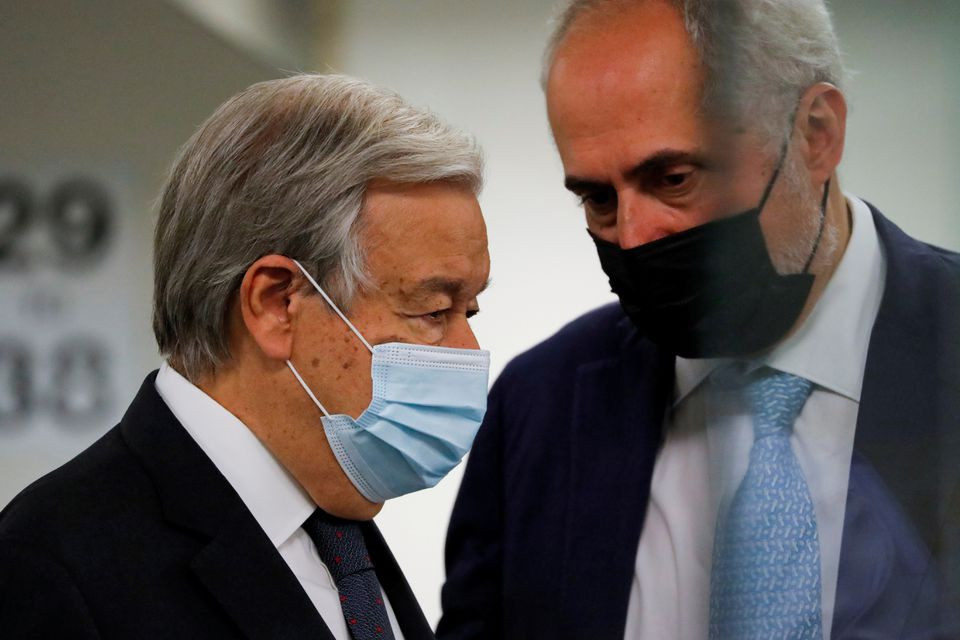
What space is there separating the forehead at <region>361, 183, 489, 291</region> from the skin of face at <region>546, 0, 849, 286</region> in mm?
127

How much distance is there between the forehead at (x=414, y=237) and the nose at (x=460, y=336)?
5 cm

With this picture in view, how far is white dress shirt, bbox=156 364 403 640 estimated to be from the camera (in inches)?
39.4

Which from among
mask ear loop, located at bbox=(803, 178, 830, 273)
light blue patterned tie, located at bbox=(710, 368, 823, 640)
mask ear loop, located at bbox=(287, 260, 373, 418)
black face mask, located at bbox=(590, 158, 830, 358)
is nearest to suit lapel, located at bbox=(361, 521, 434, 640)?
mask ear loop, located at bbox=(287, 260, 373, 418)

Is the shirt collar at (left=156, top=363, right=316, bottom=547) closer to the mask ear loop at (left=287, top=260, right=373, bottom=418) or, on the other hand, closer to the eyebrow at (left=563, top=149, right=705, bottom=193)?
the mask ear loop at (left=287, top=260, right=373, bottom=418)

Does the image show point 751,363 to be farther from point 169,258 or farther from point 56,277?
point 56,277

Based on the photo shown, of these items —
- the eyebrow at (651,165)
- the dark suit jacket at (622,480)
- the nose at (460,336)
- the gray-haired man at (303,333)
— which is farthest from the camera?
the nose at (460,336)

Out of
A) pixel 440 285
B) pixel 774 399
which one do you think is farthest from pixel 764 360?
pixel 440 285

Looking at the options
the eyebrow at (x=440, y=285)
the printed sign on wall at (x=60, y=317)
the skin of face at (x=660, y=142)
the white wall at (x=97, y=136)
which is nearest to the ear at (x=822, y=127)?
the skin of face at (x=660, y=142)

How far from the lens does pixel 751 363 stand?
597mm

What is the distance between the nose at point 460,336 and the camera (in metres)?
1.08

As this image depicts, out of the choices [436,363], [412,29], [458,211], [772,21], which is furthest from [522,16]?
[772,21]

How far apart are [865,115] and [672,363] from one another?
1.29 ft

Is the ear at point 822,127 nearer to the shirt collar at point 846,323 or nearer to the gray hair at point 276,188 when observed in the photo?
the shirt collar at point 846,323

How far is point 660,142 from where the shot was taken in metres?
0.84
